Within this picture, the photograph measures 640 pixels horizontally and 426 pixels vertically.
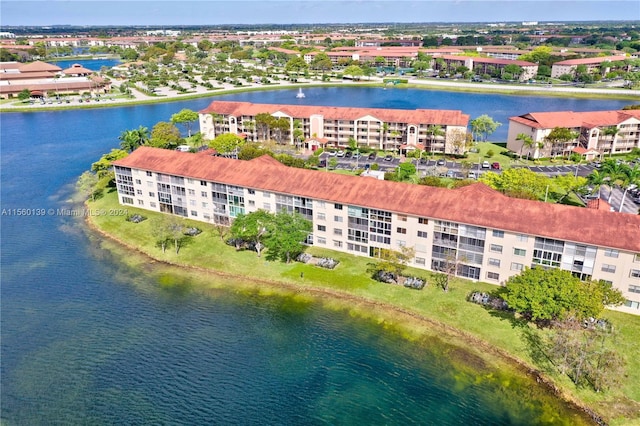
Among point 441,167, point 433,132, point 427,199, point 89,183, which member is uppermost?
point 427,199

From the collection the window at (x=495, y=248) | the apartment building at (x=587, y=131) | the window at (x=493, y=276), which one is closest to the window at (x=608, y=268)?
the window at (x=495, y=248)

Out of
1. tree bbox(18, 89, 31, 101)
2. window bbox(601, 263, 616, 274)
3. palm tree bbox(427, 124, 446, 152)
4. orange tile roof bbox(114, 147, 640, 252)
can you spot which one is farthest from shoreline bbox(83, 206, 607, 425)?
tree bbox(18, 89, 31, 101)

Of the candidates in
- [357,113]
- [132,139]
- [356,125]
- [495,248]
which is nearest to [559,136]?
[356,125]

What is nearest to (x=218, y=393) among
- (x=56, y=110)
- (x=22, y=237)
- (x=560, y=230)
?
(x=560, y=230)

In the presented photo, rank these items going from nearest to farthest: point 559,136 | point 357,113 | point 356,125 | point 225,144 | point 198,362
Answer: point 198,362, point 559,136, point 225,144, point 356,125, point 357,113

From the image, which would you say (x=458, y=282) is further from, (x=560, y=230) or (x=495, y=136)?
(x=495, y=136)

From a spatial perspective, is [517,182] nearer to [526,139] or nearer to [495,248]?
[495,248]
